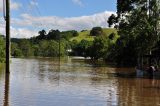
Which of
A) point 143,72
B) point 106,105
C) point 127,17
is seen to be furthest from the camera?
point 127,17

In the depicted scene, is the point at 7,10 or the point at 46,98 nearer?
the point at 46,98

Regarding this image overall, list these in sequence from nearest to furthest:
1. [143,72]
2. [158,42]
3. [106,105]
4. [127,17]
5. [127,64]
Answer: [106,105], [143,72], [158,42], [127,17], [127,64]

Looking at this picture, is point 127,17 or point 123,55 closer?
point 127,17

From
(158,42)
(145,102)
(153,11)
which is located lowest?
(145,102)

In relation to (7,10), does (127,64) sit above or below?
below

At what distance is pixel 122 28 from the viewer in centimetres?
6750

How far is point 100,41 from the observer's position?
5566 inches

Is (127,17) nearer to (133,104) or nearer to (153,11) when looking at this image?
(153,11)

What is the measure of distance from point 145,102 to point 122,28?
1776 inches

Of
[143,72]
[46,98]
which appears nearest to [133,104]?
[46,98]

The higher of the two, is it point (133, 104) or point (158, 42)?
point (158, 42)

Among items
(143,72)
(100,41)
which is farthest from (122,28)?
(100,41)

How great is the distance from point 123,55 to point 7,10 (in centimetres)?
5254

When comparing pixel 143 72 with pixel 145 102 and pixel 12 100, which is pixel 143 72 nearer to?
pixel 145 102
